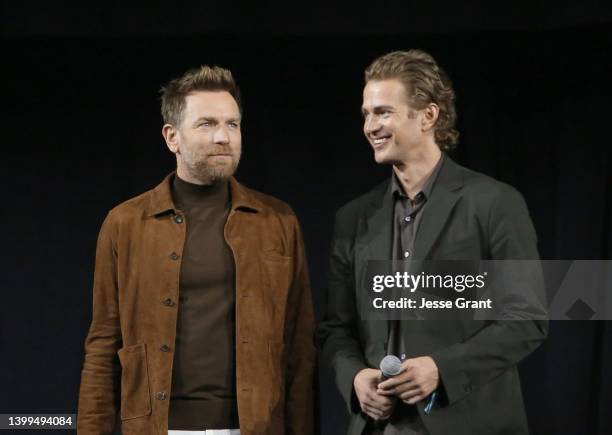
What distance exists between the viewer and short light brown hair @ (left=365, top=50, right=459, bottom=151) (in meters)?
2.60

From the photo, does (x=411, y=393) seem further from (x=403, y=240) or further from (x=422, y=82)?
(x=422, y=82)

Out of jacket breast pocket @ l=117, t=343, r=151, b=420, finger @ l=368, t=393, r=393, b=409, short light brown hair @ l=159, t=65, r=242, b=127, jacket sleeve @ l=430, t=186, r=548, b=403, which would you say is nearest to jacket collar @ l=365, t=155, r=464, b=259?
jacket sleeve @ l=430, t=186, r=548, b=403

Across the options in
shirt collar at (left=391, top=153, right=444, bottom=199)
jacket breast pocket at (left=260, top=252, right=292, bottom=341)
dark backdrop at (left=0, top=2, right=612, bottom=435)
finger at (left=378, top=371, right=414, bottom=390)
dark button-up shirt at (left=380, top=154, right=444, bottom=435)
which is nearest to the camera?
finger at (left=378, top=371, right=414, bottom=390)

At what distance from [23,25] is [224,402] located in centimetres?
175

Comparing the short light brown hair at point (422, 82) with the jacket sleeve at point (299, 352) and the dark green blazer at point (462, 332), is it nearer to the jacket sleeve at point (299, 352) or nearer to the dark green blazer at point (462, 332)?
the dark green blazer at point (462, 332)

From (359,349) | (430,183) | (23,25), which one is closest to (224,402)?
(359,349)

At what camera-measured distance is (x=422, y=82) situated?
8.53 feet

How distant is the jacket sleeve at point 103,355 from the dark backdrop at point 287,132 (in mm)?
985

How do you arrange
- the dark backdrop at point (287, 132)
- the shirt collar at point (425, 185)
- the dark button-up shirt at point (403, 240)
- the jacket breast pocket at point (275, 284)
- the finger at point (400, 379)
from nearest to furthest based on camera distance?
the finger at point (400, 379), the dark button-up shirt at point (403, 240), the shirt collar at point (425, 185), the jacket breast pocket at point (275, 284), the dark backdrop at point (287, 132)

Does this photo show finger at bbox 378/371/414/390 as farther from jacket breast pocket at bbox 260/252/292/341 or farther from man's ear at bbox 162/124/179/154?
man's ear at bbox 162/124/179/154

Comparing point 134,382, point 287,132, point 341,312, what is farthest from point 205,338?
point 287,132

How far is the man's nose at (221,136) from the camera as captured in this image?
2.70 m

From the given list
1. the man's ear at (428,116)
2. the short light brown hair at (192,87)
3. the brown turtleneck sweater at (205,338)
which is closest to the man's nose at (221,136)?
the short light brown hair at (192,87)

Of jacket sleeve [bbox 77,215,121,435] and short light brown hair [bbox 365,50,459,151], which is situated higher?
short light brown hair [bbox 365,50,459,151]
